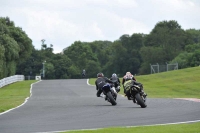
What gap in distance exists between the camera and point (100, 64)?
167000 mm

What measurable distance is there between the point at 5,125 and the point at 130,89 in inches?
328

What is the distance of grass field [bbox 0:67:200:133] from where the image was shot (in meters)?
13.8

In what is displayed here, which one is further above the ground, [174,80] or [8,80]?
[8,80]

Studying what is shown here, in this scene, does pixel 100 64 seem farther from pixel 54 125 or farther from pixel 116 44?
pixel 54 125

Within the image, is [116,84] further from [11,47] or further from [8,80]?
[11,47]

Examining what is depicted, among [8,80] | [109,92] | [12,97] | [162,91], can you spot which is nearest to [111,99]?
[109,92]

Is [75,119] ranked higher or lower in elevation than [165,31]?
lower

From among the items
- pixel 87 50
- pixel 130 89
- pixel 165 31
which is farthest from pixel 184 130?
pixel 87 50

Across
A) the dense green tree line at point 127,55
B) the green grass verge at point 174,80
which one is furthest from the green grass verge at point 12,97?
the dense green tree line at point 127,55

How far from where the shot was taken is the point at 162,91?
45938 mm

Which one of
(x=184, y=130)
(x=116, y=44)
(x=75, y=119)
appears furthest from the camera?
(x=116, y=44)

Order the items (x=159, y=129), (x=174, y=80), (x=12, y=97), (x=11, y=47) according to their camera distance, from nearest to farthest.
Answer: (x=159, y=129) → (x=12, y=97) → (x=174, y=80) → (x=11, y=47)

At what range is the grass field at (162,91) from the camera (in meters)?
13.8

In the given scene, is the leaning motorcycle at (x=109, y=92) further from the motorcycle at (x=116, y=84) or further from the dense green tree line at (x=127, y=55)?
the dense green tree line at (x=127, y=55)
